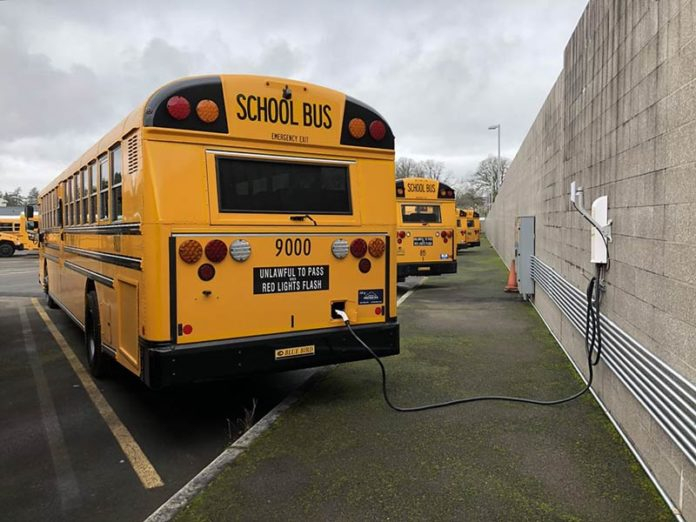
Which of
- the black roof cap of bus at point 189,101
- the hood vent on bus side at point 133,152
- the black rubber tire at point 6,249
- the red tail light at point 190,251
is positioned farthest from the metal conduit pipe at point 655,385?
the black rubber tire at point 6,249

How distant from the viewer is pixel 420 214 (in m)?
15.1

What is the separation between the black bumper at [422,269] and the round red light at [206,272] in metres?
10.4

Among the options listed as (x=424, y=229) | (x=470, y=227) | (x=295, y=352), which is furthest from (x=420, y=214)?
(x=470, y=227)

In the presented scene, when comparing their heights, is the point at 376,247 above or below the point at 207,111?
below

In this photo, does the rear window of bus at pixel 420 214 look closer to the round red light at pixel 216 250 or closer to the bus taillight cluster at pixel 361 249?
the bus taillight cluster at pixel 361 249

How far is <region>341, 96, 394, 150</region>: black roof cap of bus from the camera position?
214 inches

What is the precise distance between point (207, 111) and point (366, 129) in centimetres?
158

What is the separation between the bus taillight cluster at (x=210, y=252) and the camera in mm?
4535

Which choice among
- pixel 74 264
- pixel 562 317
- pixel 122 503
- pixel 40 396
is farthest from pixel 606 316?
pixel 74 264

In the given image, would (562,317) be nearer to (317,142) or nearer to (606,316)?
(606,316)

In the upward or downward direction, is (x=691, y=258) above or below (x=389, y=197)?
below

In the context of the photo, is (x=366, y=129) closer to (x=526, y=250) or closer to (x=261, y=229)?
(x=261, y=229)

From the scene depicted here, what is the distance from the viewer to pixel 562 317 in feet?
25.4

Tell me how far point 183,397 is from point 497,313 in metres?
6.61
